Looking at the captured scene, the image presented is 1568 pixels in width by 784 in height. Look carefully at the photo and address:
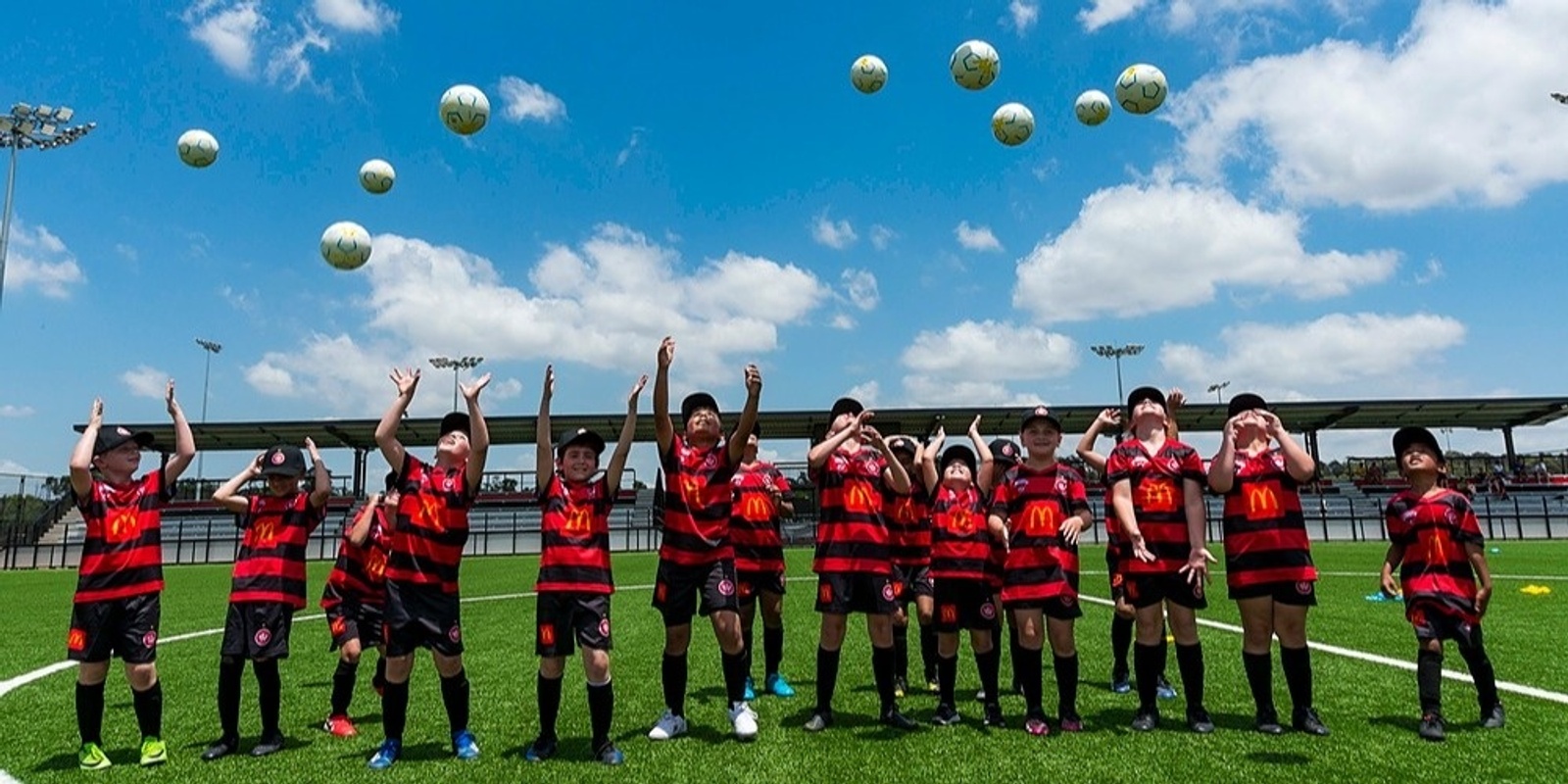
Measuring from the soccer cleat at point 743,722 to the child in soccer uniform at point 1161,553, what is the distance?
8.48ft

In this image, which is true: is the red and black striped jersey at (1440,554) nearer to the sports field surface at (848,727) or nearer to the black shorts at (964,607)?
the sports field surface at (848,727)

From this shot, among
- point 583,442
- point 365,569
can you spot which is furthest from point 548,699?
point 365,569

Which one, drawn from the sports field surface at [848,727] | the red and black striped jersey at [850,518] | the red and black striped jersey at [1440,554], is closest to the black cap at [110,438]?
the sports field surface at [848,727]

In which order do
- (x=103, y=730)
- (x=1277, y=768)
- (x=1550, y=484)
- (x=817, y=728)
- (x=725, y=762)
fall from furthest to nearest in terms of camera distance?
(x=1550, y=484), (x=103, y=730), (x=817, y=728), (x=725, y=762), (x=1277, y=768)

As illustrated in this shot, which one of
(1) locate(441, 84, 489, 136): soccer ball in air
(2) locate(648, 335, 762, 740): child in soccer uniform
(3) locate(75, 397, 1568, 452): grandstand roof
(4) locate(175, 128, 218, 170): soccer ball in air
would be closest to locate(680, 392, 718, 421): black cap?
(2) locate(648, 335, 762, 740): child in soccer uniform

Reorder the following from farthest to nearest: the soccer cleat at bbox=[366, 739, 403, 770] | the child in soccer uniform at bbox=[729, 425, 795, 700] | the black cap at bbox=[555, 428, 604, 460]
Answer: the child in soccer uniform at bbox=[729, 425, 795, 700] < the black cap at bbox=[555, 428, 604, 460] < the soccer cleat at bbox=[366, 739, 403, 770]

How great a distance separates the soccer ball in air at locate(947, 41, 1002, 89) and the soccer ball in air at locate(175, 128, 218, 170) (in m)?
10.5

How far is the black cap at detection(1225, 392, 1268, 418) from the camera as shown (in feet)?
20.1

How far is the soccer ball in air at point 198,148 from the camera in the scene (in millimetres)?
12570

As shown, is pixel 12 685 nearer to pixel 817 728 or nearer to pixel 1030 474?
pixel 817 728

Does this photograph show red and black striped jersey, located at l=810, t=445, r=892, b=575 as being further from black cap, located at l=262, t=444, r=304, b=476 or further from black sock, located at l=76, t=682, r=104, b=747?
black sock, located at l=76, t=682, r=104, b=747

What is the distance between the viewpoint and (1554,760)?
5.12 metres

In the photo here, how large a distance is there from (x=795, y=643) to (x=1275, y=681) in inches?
198

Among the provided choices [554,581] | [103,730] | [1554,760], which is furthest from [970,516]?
[103,730]
